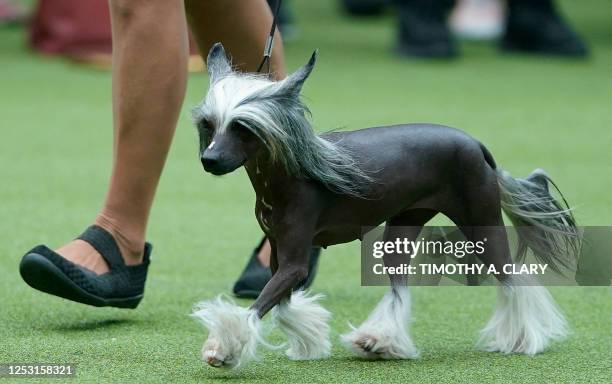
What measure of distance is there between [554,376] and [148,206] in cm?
105

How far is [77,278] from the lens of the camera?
281 centimetres

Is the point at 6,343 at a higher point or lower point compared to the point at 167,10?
lower

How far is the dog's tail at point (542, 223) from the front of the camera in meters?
2.75

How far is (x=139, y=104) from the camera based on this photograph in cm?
290

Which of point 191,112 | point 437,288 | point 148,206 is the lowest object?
point 437,288

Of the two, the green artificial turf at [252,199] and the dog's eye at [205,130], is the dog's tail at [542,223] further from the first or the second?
the dog's eye at [205,130]

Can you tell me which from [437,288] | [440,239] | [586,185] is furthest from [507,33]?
[440,239]

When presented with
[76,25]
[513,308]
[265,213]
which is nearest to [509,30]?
[76,25]

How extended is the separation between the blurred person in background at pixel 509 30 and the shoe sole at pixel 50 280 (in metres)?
5.70

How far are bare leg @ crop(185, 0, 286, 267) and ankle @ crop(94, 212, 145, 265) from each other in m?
0.52

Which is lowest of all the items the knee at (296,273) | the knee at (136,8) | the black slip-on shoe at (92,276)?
the black slip-on shoe at (92,276)

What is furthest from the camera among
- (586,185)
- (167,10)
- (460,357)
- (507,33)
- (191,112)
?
(507,33)

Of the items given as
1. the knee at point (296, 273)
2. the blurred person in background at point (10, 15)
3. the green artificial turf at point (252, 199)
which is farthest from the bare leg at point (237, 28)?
the blurred person in background at point (10, 15)

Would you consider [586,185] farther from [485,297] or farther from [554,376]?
[554,376]
